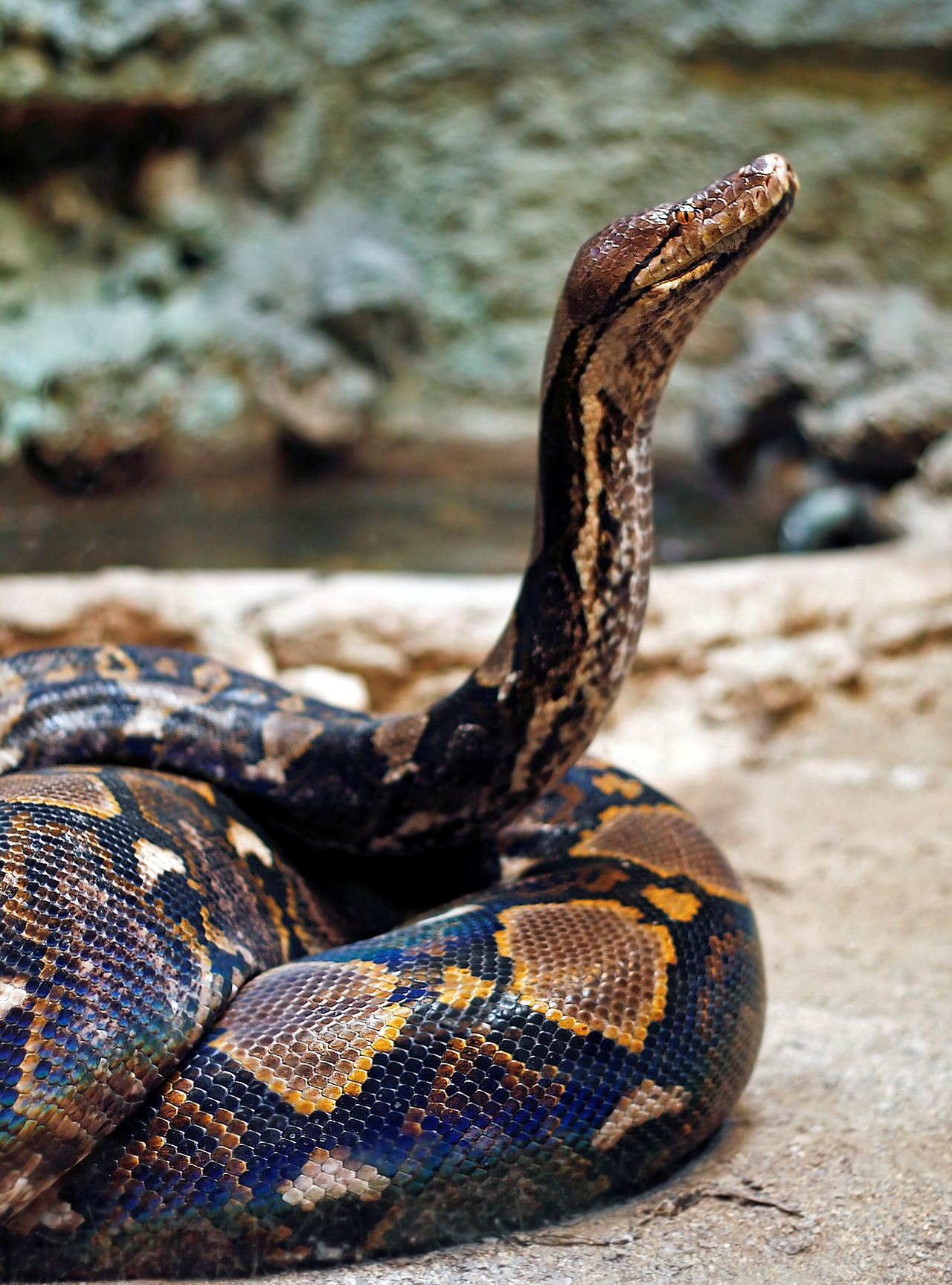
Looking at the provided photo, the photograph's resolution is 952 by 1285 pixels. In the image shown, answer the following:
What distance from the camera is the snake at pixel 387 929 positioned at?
1.54m

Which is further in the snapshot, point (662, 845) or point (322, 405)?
point (322, 405)

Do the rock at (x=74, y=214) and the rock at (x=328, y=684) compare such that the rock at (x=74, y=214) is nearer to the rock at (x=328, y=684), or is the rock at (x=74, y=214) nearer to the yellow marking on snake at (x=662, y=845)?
the rock at (x=328, y=684)

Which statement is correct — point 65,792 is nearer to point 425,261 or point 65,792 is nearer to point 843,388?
point 843,388

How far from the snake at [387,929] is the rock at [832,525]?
3.69m

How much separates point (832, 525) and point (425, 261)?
160 inches

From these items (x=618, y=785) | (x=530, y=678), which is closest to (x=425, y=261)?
(x=618, y=785)

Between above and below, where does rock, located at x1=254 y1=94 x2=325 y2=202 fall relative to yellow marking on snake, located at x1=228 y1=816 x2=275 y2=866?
above

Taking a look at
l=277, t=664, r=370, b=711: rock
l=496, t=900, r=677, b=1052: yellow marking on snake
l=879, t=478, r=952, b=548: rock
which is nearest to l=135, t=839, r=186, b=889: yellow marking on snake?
l=496, t=900, r=677, b=1052: yellow marking on snake

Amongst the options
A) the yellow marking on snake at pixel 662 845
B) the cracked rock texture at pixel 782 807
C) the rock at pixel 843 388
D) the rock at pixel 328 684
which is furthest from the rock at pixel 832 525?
the yellow marking on snake at pixel 662 845

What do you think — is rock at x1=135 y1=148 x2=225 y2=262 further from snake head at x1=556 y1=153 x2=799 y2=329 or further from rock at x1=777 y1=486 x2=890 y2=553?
snake head at x1=556 y1=153 x2=799 y2=329

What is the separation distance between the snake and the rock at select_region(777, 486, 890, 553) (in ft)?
12.1

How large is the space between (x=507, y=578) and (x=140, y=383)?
12.3 ft

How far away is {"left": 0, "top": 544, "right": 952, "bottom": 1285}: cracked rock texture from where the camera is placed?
1622mm

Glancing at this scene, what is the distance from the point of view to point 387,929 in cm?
240
